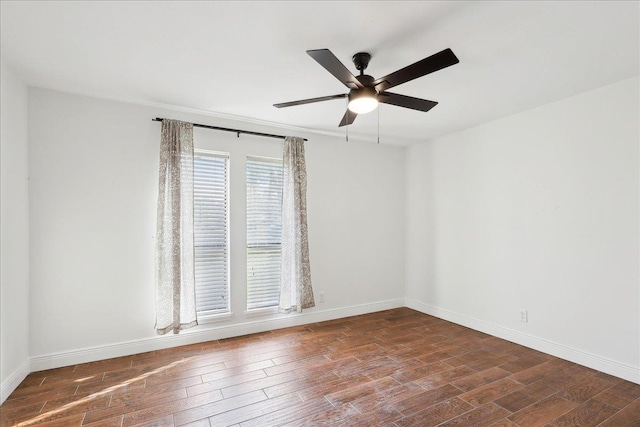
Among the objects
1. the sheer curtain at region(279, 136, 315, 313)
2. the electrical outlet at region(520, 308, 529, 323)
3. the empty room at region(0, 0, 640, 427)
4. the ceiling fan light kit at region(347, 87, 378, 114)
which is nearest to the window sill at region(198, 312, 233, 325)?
the empty room at region(0, 0, 640, 427)

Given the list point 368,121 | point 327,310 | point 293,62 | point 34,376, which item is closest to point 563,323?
point 327,310

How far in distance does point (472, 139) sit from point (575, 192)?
137 centimetres

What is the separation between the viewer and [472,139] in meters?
4.09

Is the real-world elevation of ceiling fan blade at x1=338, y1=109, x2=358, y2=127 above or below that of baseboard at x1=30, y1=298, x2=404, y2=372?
above

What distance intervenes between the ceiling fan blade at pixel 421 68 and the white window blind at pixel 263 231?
2.14 meters

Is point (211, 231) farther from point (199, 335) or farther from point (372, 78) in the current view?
point (372, 78)

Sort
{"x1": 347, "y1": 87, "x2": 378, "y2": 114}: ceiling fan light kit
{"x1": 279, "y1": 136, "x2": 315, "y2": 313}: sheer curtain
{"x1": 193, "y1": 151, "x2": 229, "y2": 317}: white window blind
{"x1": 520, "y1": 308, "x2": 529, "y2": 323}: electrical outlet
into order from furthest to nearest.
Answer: {"x1": 279, "y1": 136, "x2": 315, "y2": 313}: sheer curtain → {"x1": 193, "y1": 151, "x2": 229, "y2": 317}: white window blind → {"x1": 520, "y1": 308, "x2": 529, "y2": 323}: electrical outlet → {"x1": 347, "y1": 87, "x2": 378, "y2": 114}: ceiling fan light kit

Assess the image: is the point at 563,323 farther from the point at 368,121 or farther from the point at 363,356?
the point at 368,121

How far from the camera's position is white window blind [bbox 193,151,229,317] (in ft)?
11.8

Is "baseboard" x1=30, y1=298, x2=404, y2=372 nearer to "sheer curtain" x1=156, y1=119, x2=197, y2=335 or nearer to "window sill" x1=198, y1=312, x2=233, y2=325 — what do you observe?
"window sill" x1=198, y1=312, x2=233, y2=325

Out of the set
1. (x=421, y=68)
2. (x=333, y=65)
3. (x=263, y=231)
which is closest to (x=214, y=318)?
(x=263, y=231)

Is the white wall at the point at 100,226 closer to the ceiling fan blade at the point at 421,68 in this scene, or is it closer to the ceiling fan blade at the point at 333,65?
the ceiling fan blade at the point at 333,65

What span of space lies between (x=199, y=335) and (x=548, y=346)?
378 centimetres

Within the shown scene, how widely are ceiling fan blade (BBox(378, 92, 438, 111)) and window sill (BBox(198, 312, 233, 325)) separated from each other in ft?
9.57
